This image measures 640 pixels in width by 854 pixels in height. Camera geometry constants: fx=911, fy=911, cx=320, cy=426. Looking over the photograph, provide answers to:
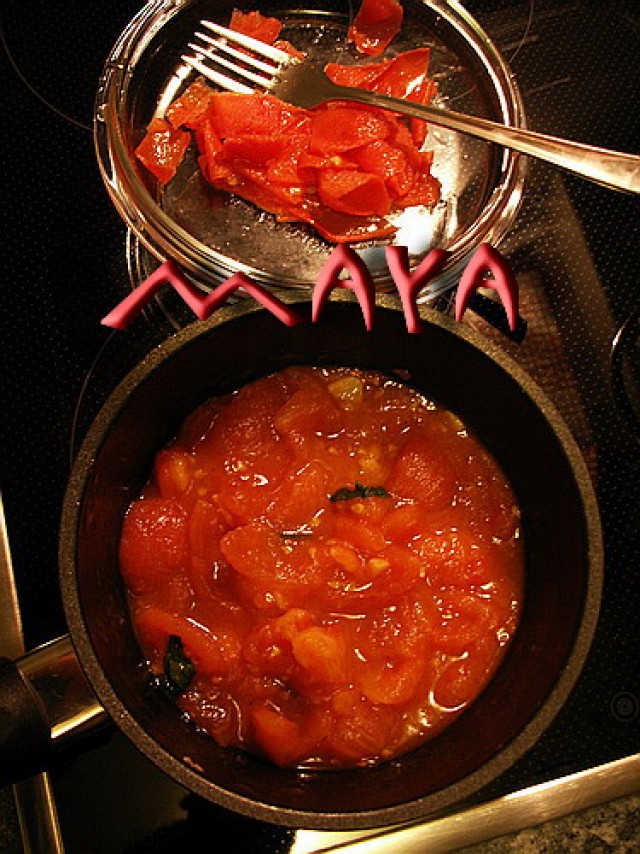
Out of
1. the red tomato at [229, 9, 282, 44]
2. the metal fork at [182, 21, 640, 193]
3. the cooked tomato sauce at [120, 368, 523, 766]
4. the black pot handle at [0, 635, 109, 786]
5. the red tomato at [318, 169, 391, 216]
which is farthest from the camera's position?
the red tomato at [229, 9, 282, 44]

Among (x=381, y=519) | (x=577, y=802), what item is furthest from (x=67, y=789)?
(x=577, y=802)

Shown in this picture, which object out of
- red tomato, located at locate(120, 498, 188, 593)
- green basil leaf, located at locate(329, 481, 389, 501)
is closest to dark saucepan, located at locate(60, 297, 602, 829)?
red tomato, located at locate(120, 498, 188, 593)

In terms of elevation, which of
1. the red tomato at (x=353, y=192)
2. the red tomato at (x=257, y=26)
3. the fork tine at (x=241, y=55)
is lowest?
the red tomato at (x=353, y=192)

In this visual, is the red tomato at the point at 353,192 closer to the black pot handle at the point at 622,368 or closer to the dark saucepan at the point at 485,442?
the dark saucepan at the point at 485,442

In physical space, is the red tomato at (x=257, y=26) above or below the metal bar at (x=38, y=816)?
above

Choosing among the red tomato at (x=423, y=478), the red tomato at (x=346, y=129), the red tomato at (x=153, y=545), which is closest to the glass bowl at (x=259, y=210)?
the red tomato at (x=346, y=129)

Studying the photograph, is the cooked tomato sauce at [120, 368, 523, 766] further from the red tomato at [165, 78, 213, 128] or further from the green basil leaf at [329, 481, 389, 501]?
the red tomato at [165, 78, 213, 128]
